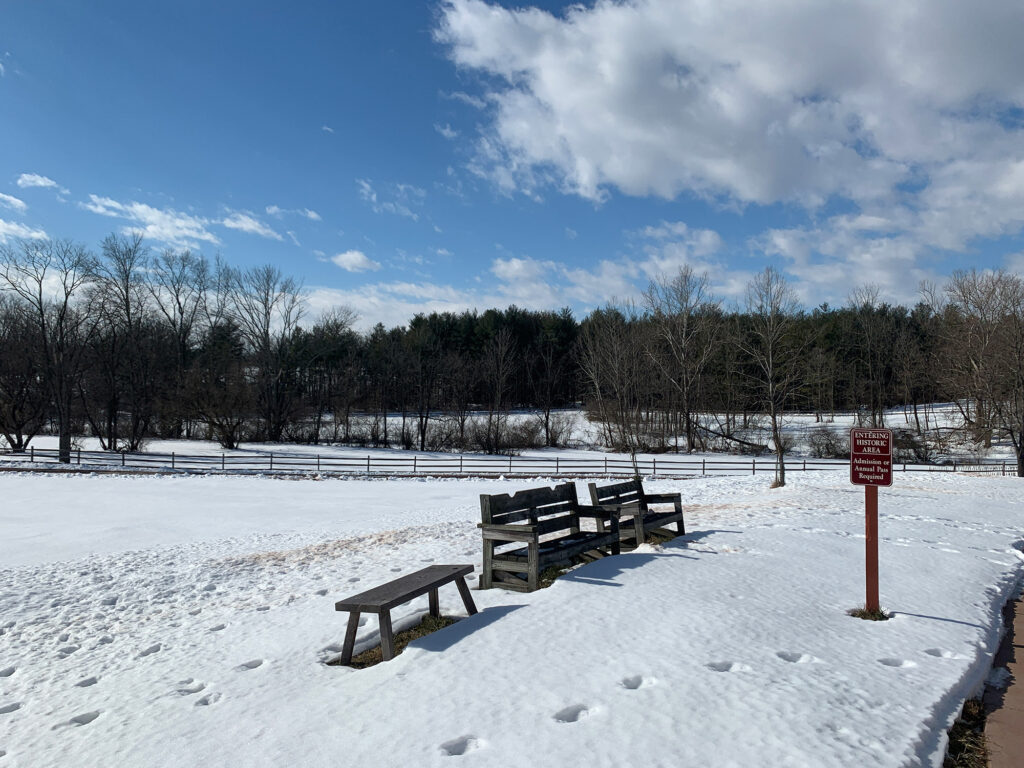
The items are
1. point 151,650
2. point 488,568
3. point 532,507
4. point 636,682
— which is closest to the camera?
point 636,682

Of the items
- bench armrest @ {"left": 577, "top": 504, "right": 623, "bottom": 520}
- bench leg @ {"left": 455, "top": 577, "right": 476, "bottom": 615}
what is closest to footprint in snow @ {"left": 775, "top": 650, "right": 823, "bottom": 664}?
bench leg @ {"left": 455, "top": 577, "right": 476, "bottom": 615}

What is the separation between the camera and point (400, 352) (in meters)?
61.1

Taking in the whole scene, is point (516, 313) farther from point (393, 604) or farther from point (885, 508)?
point (393, 604)

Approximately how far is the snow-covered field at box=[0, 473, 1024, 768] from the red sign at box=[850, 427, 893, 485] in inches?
53.3

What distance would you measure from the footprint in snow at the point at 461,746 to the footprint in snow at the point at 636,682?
1.20m

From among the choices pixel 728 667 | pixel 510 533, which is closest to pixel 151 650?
pixel 510 533

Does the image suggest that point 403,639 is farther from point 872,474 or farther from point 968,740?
point 872,474

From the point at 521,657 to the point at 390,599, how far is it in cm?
118

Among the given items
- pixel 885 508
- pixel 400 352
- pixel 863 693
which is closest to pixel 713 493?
pixel 885 508

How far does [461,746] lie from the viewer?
12.6ft

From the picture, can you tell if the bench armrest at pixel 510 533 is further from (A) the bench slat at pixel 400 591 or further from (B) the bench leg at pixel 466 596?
(B) the bench leg at pixel 466 596

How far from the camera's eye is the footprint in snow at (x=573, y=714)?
409cm

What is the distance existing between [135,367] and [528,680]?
188 ft

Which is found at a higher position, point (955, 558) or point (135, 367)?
point (135, 367)
